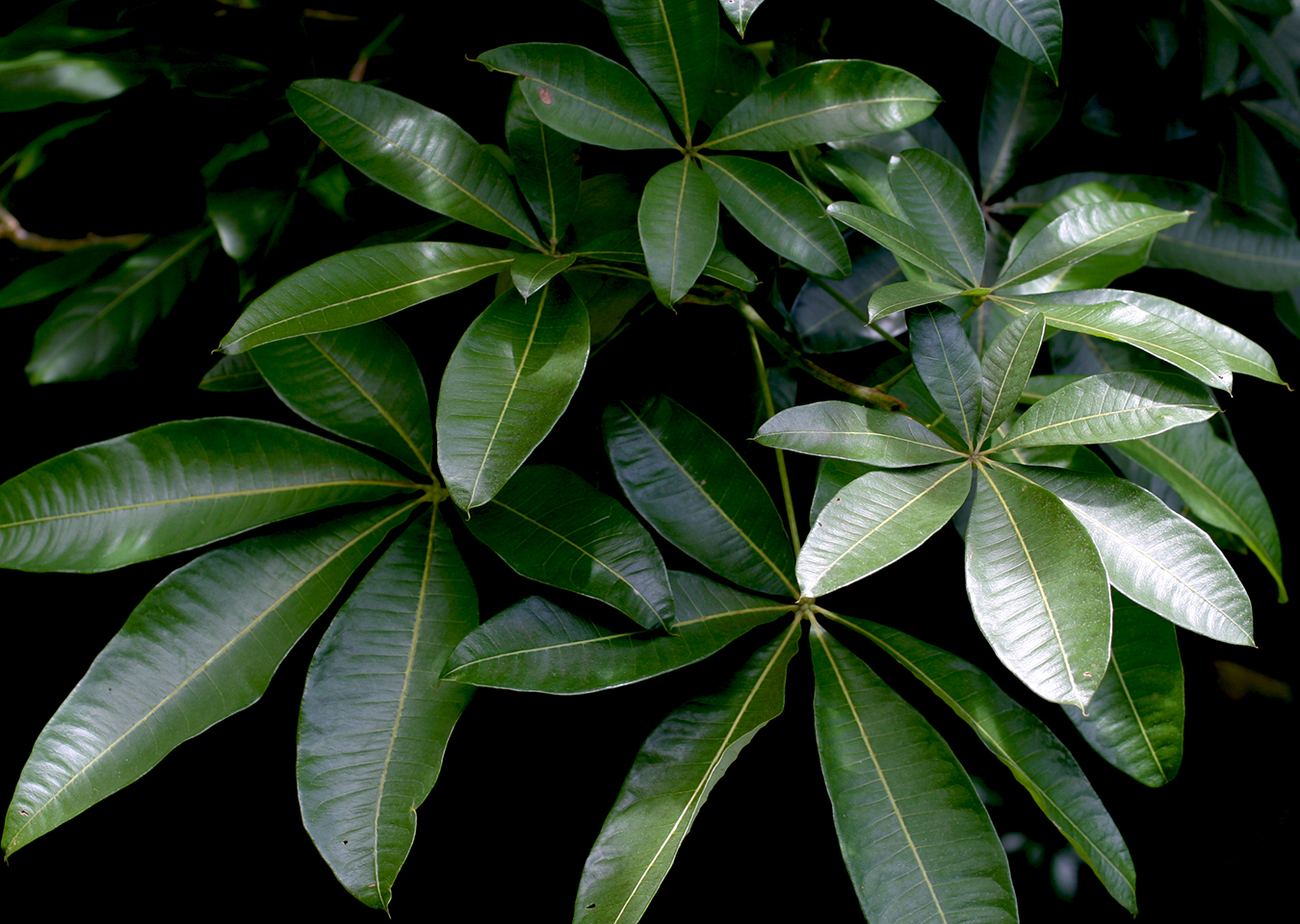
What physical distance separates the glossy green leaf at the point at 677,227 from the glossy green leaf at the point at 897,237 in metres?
0.10

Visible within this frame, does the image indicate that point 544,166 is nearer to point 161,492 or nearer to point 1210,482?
point 161,492

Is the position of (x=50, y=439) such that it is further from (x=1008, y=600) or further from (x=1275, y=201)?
(x=1275, y=201)

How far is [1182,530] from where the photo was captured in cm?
52

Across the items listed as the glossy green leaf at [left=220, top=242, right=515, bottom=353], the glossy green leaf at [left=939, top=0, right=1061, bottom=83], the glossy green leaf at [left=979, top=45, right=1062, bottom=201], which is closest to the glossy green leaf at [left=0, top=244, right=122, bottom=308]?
the glossy green leaf at [left=220, top=242, right=515, bottom=353]

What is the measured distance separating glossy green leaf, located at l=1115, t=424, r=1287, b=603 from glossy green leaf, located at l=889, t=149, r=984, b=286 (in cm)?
23

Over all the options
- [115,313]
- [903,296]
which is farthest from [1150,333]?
[115,313]

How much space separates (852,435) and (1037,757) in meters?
0.29

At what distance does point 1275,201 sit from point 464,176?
949 mm

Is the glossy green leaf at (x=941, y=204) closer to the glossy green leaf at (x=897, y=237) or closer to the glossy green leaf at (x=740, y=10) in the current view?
the glossy green leaf at (x=897, y=237)

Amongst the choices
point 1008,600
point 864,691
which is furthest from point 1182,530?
point 864,691

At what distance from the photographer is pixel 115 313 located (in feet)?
2.46

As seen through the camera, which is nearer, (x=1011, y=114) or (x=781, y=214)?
(x=781, y=214)

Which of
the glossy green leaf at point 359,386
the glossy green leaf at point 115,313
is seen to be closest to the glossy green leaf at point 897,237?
the glossy green leaf at point 359,386

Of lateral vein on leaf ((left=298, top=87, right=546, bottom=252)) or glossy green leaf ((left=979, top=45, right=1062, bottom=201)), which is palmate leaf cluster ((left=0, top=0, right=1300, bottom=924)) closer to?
lateral vein on leaf ((left=298, top=87, right=546, bottom=252))
